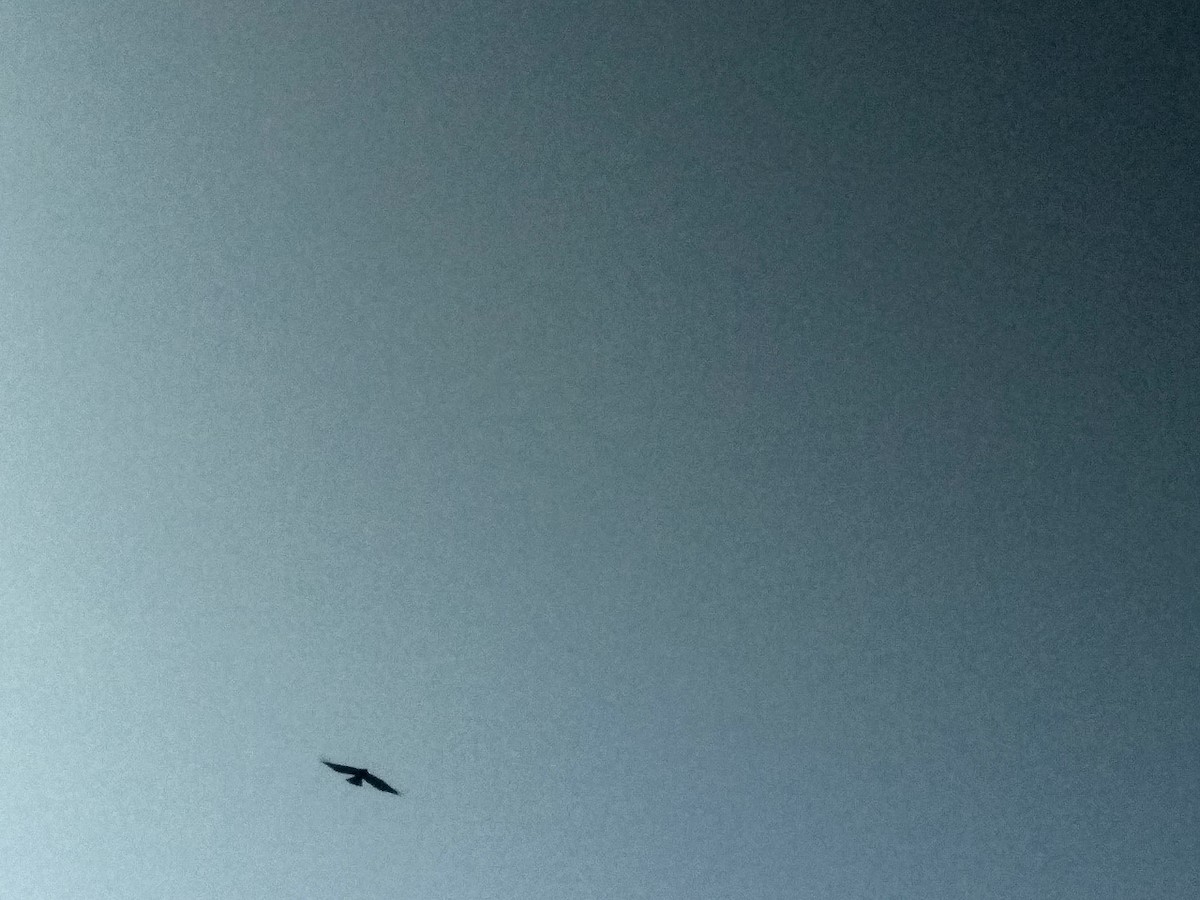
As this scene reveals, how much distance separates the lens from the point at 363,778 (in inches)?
86.5

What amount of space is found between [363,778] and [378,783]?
0.04 meters

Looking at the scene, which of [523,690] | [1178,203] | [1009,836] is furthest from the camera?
[523,690]

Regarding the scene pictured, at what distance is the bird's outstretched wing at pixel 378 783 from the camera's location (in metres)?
2.19

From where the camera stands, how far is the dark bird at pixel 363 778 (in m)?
2.19

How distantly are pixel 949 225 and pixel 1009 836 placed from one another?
3.91 feet

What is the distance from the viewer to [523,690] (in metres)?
2.12

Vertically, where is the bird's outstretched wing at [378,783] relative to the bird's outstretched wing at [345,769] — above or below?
below

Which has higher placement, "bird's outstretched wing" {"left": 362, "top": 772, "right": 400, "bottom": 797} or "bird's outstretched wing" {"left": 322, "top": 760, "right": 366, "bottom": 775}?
"bird's outstretched wing" {"left": 322, "top": 760, "right": 366, "bottom": 775}

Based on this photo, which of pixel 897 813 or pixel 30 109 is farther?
pixel 30 109

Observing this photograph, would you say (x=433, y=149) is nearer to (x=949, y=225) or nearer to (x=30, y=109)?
(x=30, y=109)

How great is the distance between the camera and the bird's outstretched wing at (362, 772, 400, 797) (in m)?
2.19

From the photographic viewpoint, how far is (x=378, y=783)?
2193 millimetres

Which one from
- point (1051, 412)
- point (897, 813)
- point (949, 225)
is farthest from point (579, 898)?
point (949, 225)

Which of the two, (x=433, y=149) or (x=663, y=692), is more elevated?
(x=433, y=149)
